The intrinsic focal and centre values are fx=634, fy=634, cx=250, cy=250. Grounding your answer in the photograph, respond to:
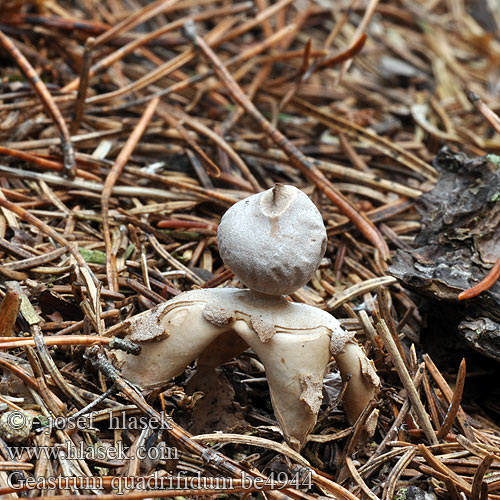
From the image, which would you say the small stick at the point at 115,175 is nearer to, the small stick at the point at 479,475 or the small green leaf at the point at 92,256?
the small green leaf at the point at 92,256

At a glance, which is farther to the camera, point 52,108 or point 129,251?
point 52,108

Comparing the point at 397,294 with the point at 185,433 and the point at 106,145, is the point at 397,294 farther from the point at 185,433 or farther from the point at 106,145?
the point at 106,145

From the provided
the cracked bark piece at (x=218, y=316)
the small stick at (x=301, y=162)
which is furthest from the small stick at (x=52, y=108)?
the cracked bark piece at (x=218, y=316)

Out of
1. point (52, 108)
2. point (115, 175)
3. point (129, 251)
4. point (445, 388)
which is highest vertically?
point (52, 108)

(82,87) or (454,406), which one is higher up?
(82,87)

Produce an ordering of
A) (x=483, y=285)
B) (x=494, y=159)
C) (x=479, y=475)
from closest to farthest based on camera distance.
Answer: (x=479, y=475) < (x=483, y=285) < (x=494, y=159)
